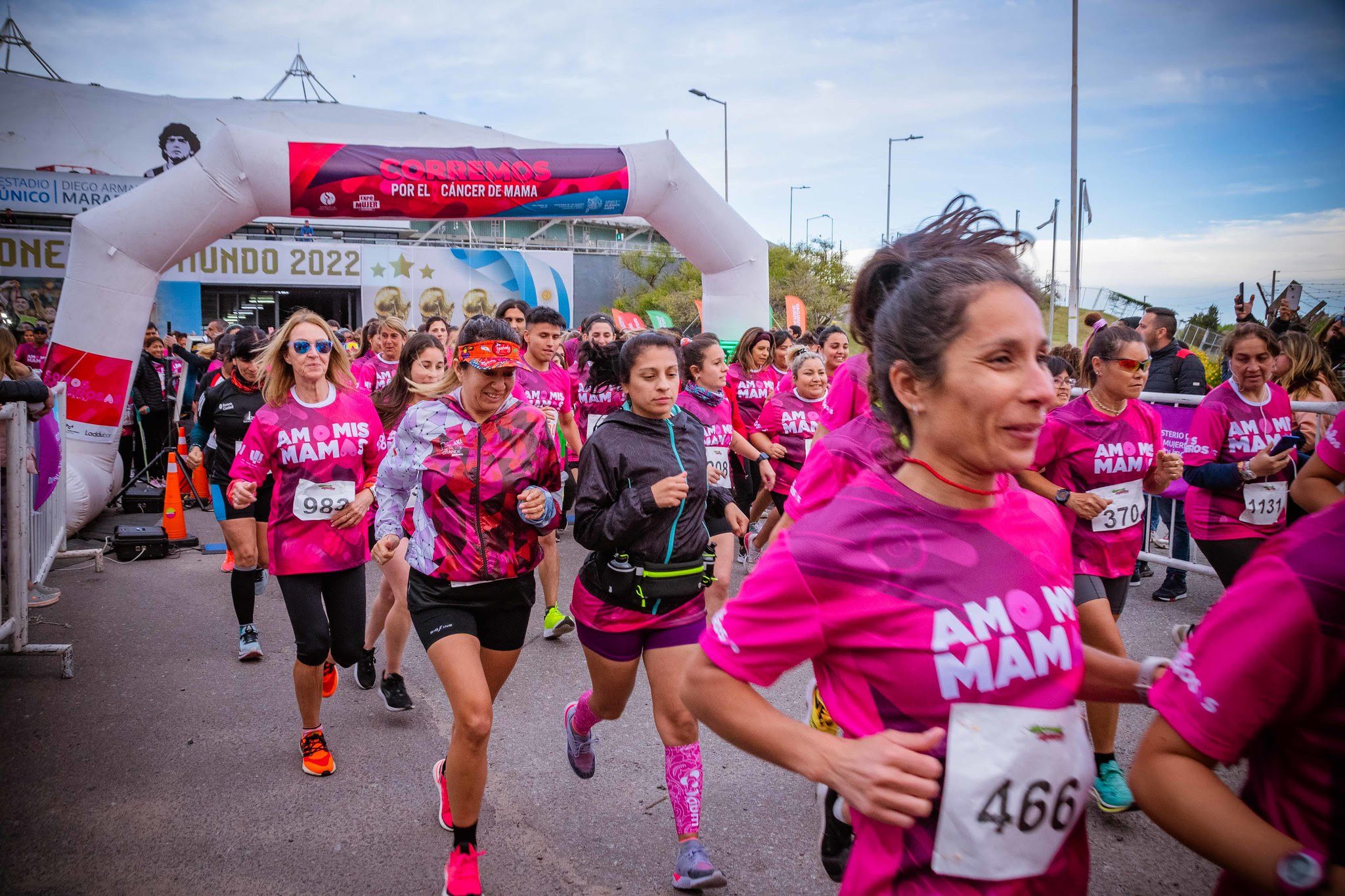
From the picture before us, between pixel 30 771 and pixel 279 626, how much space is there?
238 cm

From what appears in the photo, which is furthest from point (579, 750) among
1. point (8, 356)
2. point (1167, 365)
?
point (1167, 365)

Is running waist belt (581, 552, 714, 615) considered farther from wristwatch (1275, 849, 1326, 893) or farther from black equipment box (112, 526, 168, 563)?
black equipment box (112, 526, 168, 563)

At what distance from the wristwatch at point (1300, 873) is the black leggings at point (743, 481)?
6.80 m

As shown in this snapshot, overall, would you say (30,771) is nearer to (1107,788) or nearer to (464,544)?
(464,544)

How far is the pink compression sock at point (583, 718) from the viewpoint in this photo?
144 inches

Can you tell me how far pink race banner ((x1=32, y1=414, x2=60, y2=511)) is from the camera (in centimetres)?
689

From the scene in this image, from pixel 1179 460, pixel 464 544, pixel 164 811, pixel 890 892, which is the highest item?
pixel 1179 460

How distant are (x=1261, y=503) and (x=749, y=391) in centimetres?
468

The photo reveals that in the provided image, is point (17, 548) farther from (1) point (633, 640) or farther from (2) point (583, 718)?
(1) point (633, 640)

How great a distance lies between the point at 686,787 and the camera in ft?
10.7

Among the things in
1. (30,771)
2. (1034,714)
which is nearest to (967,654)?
(1034,714)

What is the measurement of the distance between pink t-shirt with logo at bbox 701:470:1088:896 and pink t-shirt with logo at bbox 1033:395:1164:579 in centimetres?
259

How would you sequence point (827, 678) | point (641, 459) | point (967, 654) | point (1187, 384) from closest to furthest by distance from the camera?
point (967, 654) → point (827, 678) → point (641, 459) → point (1187, 384)

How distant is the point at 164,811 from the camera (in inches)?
150
